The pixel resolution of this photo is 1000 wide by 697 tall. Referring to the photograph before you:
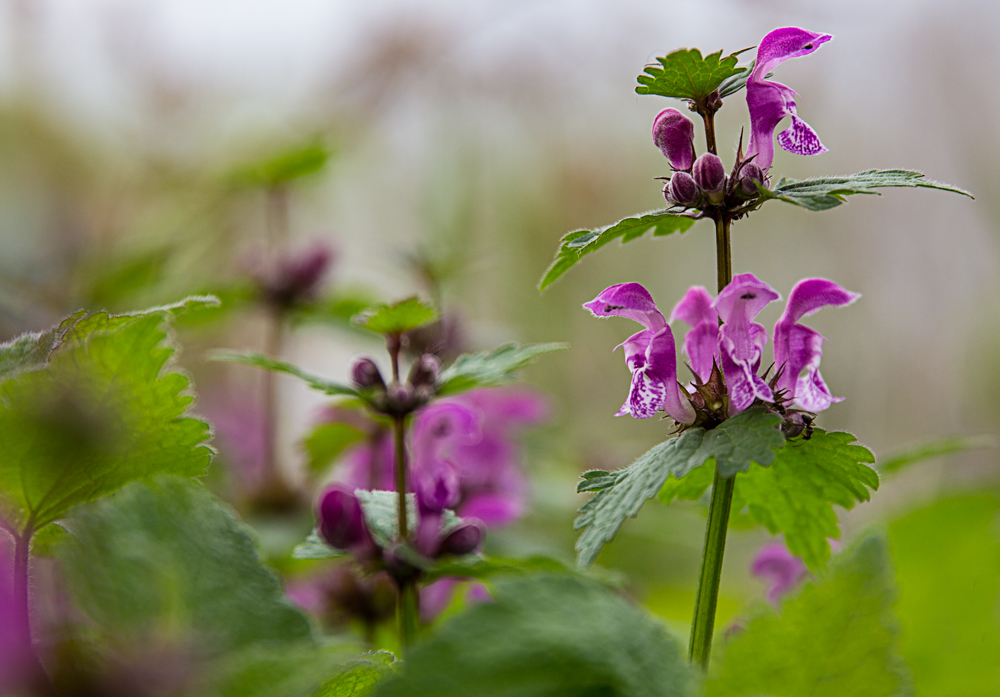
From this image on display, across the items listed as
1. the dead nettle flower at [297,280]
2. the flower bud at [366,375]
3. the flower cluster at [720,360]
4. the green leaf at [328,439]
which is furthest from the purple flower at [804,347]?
the dead nettle flower at [297,280]

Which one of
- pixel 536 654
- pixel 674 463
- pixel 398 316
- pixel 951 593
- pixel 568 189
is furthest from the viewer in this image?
pixel 568 189

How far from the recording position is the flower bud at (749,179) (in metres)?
0.37

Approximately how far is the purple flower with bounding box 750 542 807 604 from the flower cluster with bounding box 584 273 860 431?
255 millimetres

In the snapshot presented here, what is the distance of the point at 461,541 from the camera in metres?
0.46

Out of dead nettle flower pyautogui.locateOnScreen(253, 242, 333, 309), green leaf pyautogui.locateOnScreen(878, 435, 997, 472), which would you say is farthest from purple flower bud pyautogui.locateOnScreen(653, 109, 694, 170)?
dead nettle flower pyautogui.locateOnScreen(253, 242, 333, 309)

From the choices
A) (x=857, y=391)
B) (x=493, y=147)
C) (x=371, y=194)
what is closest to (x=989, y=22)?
(x=857, y=391)

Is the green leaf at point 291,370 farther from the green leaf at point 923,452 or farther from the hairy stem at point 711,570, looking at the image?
the green leaf at point 923,452

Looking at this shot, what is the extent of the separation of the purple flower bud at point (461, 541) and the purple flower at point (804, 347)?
0.18 meters

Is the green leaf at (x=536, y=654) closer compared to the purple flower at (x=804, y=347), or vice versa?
the green leaf at (x=536, y=654)

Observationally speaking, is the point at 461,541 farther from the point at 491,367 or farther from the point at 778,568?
the point at 778,568

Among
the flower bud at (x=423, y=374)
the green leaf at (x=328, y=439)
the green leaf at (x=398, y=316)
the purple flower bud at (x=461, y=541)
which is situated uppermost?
the green leaf at (x=398, y=316)

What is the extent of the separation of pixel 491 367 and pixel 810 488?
173 millimetres

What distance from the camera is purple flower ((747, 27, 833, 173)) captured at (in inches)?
15.6

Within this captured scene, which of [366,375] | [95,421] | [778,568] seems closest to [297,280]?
[366,375]
